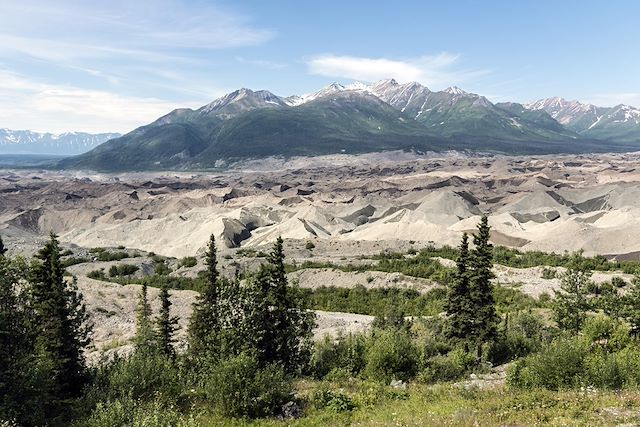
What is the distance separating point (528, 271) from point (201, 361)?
1484 inches

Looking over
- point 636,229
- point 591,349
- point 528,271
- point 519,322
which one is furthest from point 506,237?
point 591,349

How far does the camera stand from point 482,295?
2381cm

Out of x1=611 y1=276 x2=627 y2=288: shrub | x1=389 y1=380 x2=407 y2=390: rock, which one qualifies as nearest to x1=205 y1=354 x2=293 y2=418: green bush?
x1=389 y1=380 x2=407 y2=390: rock

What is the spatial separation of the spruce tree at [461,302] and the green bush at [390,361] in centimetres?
548

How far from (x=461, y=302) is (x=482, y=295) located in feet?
3.55

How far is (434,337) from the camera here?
26766mm

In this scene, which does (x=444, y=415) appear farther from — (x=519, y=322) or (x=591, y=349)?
(x=519, y=322)

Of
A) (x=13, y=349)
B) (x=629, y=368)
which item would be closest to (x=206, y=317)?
(x=13, y=349)

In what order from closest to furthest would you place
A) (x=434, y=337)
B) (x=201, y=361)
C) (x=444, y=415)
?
1. (x=444, y=415)
2. (x=201, y=361)
3. (x=434, y=337)

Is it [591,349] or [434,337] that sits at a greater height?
[591,349]

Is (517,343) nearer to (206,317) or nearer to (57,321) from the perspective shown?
(206,317)

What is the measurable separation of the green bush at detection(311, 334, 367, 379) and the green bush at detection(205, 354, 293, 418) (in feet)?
17.0

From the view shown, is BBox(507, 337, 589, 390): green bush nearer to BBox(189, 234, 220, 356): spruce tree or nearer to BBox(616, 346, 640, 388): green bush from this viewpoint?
BBox(616, 346, 640, 388): green bush

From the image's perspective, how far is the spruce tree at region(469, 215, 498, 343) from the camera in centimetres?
2314
